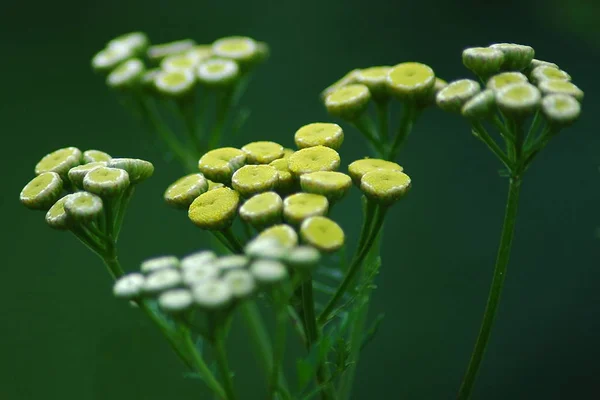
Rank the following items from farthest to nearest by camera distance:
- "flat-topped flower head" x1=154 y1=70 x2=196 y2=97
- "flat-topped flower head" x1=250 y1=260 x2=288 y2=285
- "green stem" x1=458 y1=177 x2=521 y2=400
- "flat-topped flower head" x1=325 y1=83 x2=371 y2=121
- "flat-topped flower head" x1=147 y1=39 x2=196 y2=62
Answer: "flat-topped flower head" x1=147 y1=39 x2=196 y2=62 < "flat-topped flower head" x1=154 y1=70 x2=196 y2=97 < "flat-topped flower head" x1=325 y1=83 x2=371 y2=121 < "green stem" x1=458 y1=177 x2=521 y2=400 < "flat-topped flower head" x1=250 y1=260 x2=288 y2=285

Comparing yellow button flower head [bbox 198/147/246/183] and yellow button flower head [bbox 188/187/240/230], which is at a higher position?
yellow button flower head [bbox 198/147/246/183]

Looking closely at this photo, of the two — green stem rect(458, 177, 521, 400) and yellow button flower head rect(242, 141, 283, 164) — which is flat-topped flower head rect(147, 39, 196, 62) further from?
green stem rect(458, 177, 521, 400)

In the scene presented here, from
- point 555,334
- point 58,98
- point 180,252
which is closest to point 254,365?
point 180,252

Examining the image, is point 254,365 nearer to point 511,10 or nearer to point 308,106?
point 308,106

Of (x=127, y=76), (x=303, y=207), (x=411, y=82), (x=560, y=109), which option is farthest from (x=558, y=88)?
(x=127, y=76)

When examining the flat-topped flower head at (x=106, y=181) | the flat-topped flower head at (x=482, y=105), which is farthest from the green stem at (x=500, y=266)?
the flat-topped flower head at (x=106, y=181)

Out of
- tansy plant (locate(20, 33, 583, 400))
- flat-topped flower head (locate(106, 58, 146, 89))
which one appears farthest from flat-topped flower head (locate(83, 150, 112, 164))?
flat-topped flower head (locate(106, 58, 146, 89))
